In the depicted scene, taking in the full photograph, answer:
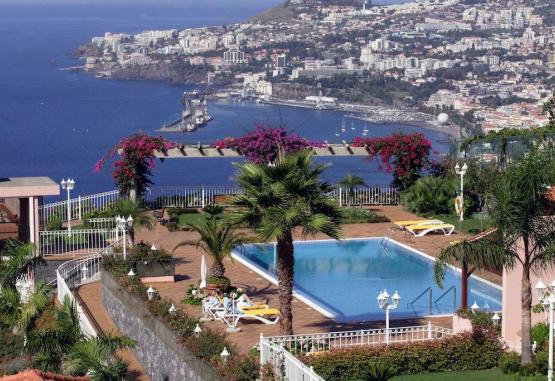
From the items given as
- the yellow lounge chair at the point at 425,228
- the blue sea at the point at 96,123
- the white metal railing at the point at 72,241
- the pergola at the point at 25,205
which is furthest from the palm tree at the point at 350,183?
the blue sea at the point at 96,123

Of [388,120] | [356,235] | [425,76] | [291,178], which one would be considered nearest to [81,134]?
[388,120]

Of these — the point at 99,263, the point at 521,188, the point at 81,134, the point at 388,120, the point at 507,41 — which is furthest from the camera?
the point at 507,41

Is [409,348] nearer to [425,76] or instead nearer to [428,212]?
[428,212]

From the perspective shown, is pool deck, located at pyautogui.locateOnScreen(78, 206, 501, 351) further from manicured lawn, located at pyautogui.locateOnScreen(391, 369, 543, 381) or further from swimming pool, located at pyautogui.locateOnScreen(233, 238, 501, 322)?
manicured lawn, located at pyautogui.locateOnScreen(391, 369, 543, 381)

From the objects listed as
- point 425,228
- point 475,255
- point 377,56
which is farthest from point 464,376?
point 377,56

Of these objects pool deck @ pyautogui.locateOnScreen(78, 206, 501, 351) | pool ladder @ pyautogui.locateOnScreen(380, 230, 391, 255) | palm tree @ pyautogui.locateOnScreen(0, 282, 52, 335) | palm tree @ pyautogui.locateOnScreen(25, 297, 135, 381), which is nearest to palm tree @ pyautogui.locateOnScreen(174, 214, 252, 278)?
pool deck @ pyautogui.locateOnScreen(78, 206, 501, 351)

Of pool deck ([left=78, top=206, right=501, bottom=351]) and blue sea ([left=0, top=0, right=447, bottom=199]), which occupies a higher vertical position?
pool deck ([left=78, top=206, right=501, bottom=351])
